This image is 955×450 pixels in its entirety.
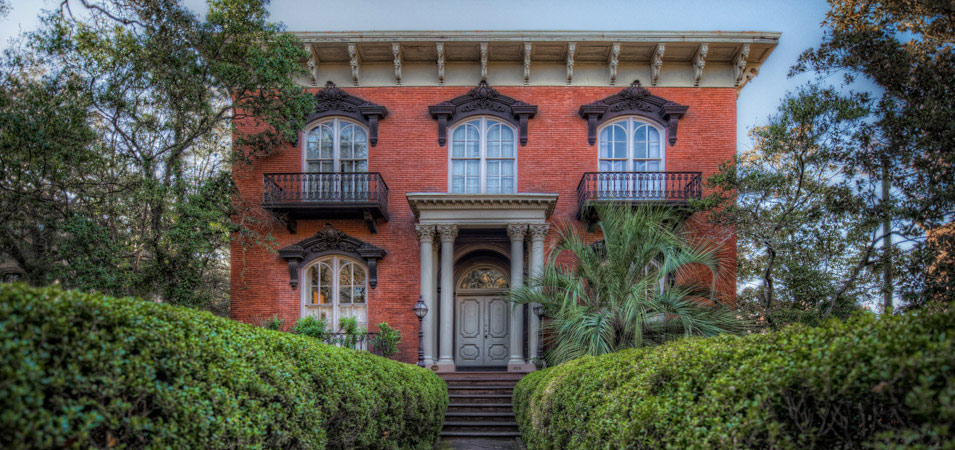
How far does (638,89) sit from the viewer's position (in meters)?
17.4

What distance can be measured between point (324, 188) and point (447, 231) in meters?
3.75

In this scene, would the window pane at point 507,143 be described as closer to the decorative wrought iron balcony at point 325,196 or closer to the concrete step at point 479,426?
the decorative wrought iron balcony at point 325,196

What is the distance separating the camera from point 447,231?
616 inches

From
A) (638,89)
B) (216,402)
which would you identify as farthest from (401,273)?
(216,402)

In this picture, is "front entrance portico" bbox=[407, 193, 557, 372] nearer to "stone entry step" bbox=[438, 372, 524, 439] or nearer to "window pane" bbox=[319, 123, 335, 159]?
"stone entry step" bbox=[438, 372, 524, 439]

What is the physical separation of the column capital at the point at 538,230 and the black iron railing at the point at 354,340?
193 inches

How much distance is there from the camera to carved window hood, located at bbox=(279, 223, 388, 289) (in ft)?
55.4

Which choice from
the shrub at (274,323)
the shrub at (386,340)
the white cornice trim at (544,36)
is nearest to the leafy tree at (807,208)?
the white cornice trim at (544,36)

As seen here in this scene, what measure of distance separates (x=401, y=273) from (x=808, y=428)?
569 inches

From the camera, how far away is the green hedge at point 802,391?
240cm

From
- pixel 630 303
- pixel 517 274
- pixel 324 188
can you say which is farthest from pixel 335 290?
pixel 630 303

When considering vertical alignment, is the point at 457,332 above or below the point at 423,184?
below

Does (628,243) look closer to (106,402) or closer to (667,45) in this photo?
(106,402)

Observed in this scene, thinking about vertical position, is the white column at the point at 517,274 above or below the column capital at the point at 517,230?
below
